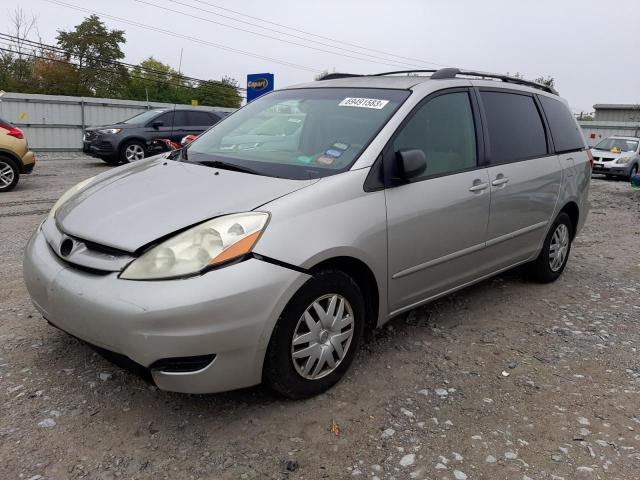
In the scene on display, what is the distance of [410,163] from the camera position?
9.73ft

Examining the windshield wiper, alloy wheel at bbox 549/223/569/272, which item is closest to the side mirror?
the windshield wiper

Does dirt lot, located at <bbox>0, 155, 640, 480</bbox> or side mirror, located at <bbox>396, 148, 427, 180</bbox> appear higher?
side mirror, located at <bbox>396, 148, 427, 180</bbox>

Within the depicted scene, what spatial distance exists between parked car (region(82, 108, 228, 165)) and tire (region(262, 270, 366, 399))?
11.3 metres

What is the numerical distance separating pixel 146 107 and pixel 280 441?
20331 mm

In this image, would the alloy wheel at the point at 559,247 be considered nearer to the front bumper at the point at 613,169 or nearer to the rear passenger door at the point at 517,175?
the rear passenger door at the point at 517,175

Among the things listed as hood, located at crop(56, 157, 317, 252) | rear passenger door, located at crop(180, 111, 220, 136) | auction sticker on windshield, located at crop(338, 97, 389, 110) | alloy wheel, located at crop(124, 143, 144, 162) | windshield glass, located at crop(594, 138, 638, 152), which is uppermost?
rear passenger door, located at crop(180, 111, 220, 136)

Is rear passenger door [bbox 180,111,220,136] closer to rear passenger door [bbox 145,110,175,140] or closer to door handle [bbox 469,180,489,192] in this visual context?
rear passenger door [bbox 145,110,175,140]

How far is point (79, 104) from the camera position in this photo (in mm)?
18922

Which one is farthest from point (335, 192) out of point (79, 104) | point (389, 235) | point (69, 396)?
point (79, 104)

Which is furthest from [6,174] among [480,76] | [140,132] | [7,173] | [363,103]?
[480,76]

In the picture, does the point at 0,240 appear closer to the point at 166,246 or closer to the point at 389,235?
the point at 166,246

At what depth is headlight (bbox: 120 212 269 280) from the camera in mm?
2328

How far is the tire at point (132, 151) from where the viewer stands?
13819mm

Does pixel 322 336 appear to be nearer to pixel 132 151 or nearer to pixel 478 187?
pixel 478 187
